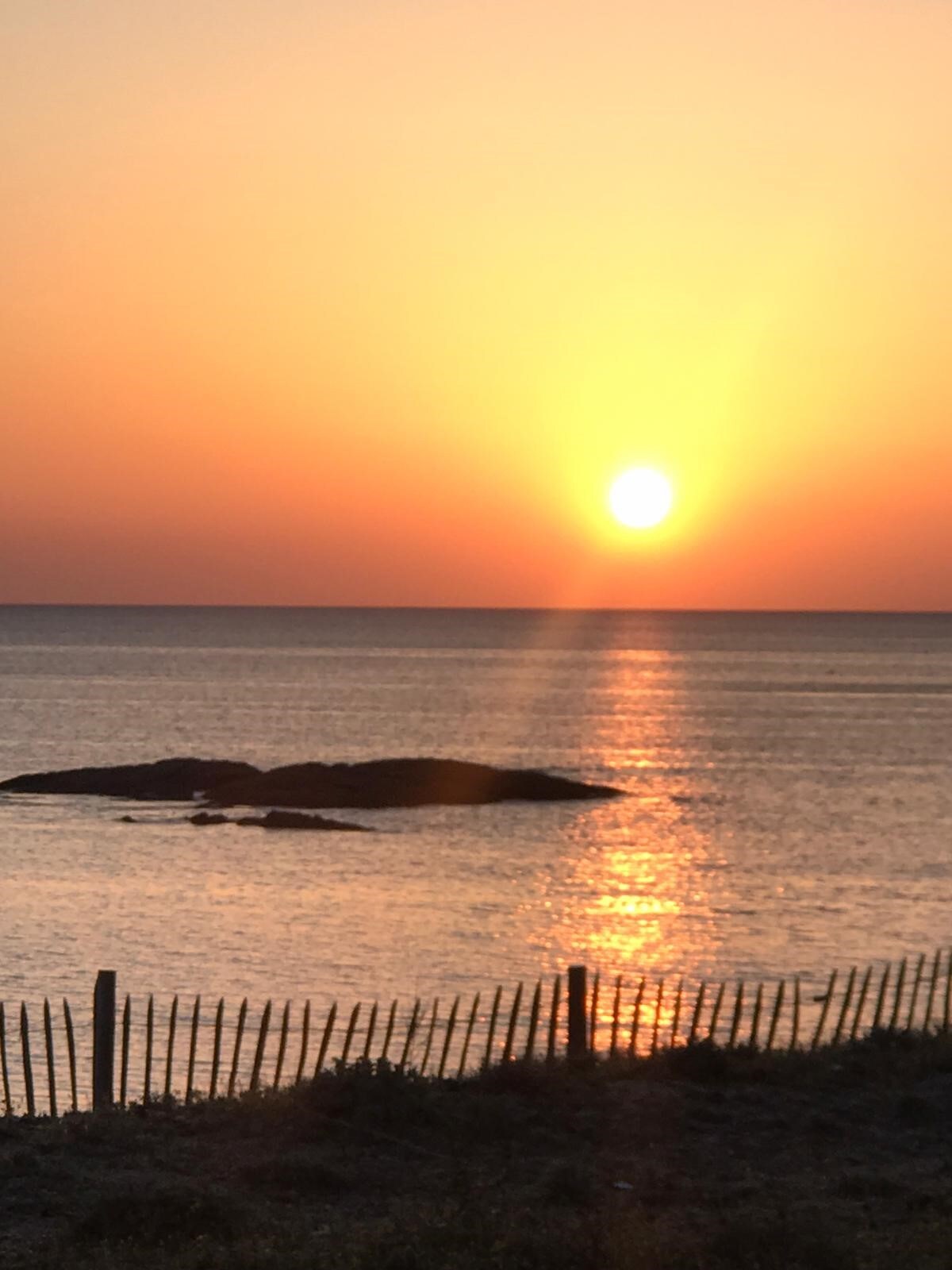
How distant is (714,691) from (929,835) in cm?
12468

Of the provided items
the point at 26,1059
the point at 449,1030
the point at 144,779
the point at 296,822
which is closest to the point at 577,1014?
the point at 449,1030

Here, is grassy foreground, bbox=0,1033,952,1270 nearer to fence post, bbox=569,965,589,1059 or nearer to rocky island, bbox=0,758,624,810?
fence post, bbox=569,965,589,1059

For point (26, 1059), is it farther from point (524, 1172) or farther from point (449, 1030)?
point (524, 1172)

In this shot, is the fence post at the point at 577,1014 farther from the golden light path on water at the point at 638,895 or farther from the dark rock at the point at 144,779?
the dark rock at the point at 144,779

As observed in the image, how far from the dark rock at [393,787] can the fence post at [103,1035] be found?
58.2 metres

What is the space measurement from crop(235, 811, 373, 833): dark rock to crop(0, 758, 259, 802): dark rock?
1047 cm

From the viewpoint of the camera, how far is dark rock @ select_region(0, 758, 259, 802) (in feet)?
264

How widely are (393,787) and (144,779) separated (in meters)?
11.5

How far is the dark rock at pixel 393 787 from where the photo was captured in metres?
77.6

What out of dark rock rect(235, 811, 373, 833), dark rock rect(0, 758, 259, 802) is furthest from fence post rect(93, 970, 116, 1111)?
dark rock rect(0, 758, 259, 802)

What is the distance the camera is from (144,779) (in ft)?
269

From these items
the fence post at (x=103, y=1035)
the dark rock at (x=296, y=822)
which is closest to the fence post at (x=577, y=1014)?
the fence post at (x=103, y=1035)

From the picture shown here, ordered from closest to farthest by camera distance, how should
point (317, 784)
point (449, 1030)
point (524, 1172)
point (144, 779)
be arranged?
point (524, 1172) → point (449, 1030) → point (317, 784) → point (144, 779)

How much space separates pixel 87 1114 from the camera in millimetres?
16078
